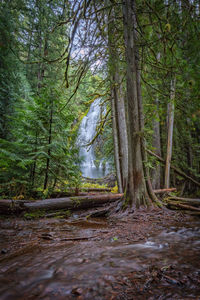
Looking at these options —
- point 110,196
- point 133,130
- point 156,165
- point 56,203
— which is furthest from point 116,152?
point 56,203

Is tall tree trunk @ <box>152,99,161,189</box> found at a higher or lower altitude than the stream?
higher

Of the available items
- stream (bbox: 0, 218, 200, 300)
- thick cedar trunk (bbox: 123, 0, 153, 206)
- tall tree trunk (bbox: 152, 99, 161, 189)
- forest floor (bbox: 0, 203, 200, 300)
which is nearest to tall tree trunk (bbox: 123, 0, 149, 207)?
thick cedar trunk (bbox: 123, 0, 153, 206)

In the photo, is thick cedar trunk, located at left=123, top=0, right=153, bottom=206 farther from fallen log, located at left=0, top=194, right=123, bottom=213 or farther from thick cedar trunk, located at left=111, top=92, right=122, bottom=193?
thick cedar trunk, located at left=111, top=92, right=122, bottom=193

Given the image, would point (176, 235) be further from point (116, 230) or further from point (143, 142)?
point (143, 142)

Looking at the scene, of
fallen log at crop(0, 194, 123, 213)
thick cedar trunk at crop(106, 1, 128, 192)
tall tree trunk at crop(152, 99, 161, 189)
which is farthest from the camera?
tall tree trunk at crop(152, 99, 161, 189)

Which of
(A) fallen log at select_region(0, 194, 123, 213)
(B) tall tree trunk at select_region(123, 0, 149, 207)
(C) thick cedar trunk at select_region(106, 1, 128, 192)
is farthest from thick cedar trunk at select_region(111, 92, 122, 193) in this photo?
(B) tall tree trunk at select_region(123, 0, 149, 207)

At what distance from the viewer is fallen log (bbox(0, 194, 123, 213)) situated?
14.0ft

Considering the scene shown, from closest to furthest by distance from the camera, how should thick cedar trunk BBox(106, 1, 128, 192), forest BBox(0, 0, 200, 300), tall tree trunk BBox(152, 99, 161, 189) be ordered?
forest BBox(0, 0, 200, 300), thick cedar trunk BBox(106, 1, 128, 192), tall tree trunk BBox(152, 99, 161, 189)

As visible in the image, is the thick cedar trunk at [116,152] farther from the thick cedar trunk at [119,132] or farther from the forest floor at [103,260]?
the forest floor at [103,260]

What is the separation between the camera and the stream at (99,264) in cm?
147

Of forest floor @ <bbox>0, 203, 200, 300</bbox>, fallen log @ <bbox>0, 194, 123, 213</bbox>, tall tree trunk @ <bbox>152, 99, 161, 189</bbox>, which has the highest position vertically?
tall tree trunk @ <bbox>152, 99, 161, 189</bbox>

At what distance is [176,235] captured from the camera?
2.96 m

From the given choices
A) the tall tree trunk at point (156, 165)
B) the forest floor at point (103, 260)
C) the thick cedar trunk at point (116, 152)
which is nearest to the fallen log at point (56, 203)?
the forest floor at point (103, 260)

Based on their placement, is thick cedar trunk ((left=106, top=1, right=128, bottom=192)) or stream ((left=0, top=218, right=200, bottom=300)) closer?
stream ((left=0, top=218, right=200, bottom=300))
